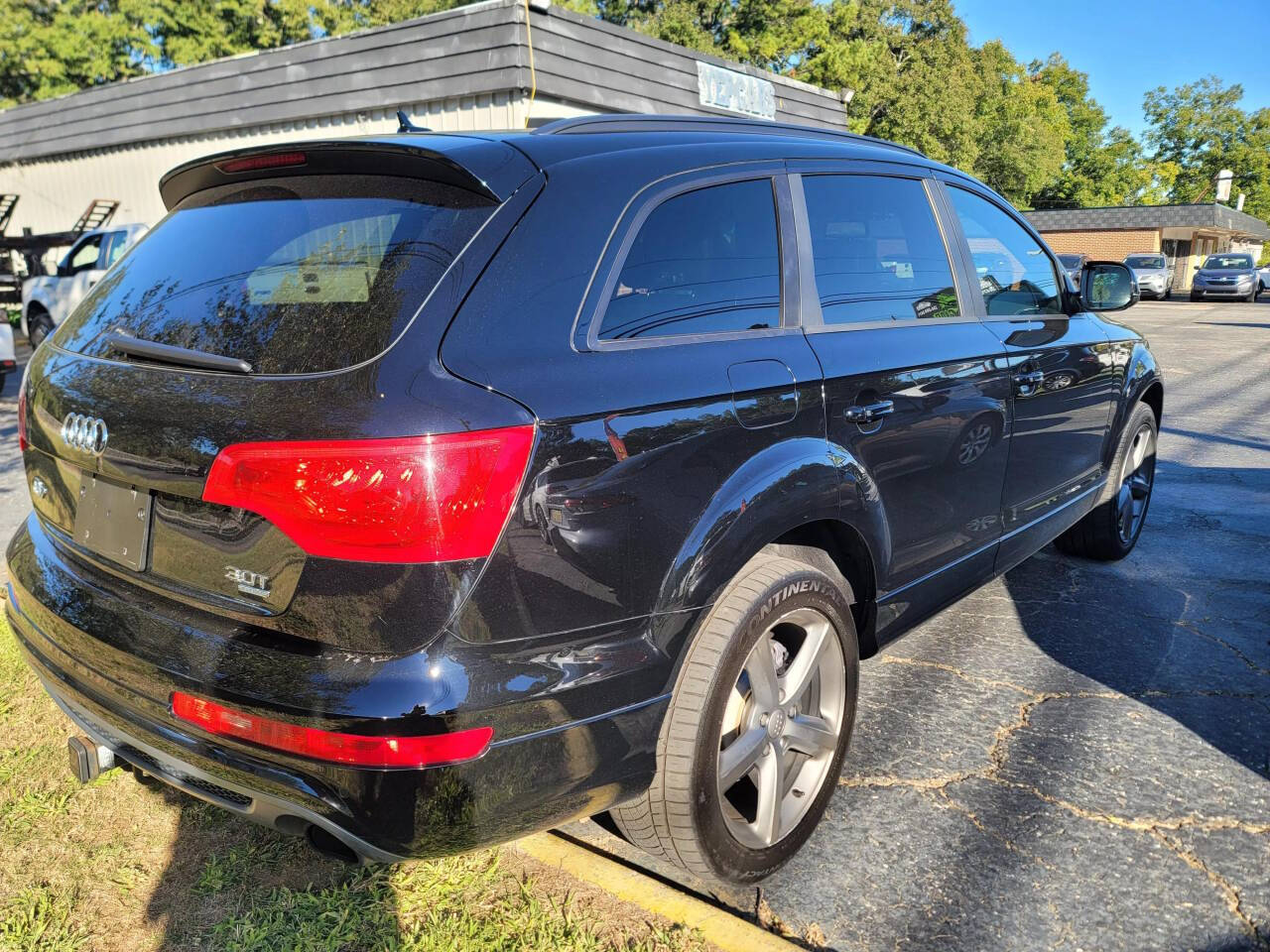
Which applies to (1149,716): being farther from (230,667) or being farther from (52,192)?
(52,192)

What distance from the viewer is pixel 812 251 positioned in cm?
262

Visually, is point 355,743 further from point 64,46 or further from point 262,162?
point 64,46

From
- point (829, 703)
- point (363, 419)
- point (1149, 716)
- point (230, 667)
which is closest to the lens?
point (363, 419)

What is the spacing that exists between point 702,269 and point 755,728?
1133 mm

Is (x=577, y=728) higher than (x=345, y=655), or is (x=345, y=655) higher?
(x=345, y=655)

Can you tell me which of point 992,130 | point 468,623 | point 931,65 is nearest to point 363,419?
point 468,623

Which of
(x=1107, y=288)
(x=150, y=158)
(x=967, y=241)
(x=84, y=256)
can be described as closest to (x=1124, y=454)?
(x=1107, y=288)

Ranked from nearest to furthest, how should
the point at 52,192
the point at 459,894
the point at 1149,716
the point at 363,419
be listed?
the point at 363,419 → the point at 459,894 → the point at 1149,716 → the point at 52,192

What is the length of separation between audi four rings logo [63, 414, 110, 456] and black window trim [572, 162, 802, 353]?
103 centimetres

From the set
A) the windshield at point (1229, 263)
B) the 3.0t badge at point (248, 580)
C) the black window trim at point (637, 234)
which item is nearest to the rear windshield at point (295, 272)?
the black window trim at point (637, 234)

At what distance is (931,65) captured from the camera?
41969 mm

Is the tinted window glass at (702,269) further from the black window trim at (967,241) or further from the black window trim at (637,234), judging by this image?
the black window trim at (967,241)

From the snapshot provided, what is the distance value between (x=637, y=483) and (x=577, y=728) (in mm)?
503

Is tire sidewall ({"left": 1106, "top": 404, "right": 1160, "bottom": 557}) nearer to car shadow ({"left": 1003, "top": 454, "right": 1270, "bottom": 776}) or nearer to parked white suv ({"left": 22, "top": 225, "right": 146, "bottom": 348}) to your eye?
car shadow ({"left": 1003, "top": 454, "right": 1270, "bottom": 776})
